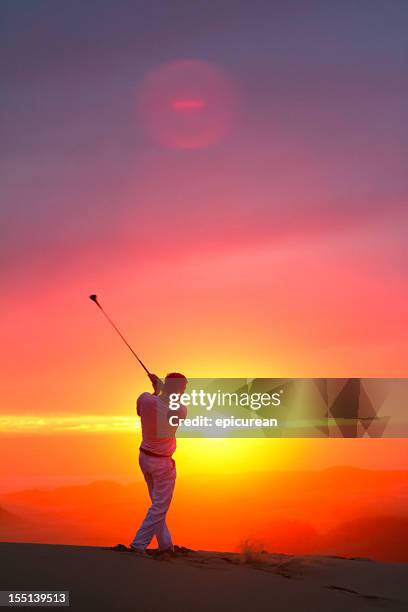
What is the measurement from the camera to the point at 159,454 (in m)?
13.7

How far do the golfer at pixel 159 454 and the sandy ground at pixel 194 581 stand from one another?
657 mm

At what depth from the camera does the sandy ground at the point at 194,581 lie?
9.66 m

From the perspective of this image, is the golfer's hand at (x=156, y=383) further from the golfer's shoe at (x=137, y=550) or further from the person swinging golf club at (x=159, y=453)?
the golfer's shoe at (x=137, y=550)

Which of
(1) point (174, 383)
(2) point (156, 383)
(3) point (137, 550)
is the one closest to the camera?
(3) point (137, 550)

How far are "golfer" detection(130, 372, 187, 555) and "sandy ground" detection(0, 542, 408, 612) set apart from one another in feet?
2.15

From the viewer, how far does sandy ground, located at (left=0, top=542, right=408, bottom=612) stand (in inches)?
380

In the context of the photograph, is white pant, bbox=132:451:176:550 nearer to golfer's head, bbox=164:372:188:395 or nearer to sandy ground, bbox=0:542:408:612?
sandy ground, bbox=0:542:408:612

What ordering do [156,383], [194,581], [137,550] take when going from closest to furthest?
1. [194,581]
2. [137,550]
3. [156,383]

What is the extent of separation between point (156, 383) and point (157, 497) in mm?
1988

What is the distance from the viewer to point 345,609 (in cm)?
1037

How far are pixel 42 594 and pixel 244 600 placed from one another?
8.50ft

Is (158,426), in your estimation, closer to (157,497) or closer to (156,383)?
(156,383)

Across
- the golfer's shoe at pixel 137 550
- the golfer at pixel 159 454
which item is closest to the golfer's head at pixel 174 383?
the golfer at pixel 159 454

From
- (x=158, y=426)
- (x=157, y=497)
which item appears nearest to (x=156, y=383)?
(x=158, y=426)
